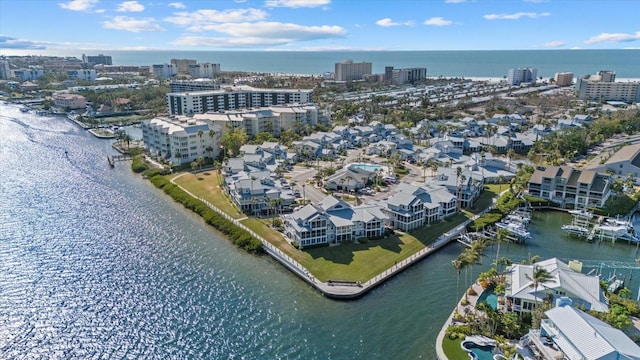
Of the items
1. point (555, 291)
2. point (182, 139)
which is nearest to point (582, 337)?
point (555, 291)

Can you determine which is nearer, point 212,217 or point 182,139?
point 212,217

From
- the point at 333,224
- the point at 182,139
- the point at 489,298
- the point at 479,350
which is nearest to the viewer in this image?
the point at 479,350

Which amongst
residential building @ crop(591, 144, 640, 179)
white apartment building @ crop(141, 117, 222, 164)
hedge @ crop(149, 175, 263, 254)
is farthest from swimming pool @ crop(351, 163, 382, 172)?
residential building @ crop(591, 144, 640, 179)

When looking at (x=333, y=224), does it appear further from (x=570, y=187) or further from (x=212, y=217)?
(x=570, y=187)

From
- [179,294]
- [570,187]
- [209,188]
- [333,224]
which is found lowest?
[179,294]

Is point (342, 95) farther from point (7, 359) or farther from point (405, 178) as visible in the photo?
point (7, 359)

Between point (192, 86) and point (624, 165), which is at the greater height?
point (192, 86)
